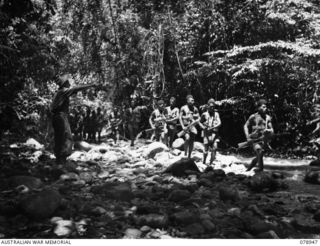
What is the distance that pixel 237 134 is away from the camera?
9.06 m

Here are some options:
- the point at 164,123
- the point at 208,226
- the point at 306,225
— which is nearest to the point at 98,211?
the point at 208,226

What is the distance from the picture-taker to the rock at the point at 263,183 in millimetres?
5375

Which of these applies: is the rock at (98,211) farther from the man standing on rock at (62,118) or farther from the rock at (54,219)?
the man standing on rock at (62,118)

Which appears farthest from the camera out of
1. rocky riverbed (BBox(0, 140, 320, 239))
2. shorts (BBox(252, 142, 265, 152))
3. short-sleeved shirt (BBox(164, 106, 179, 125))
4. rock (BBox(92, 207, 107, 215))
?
short-sleeved shirt (BBox(164, 106, 179, 125))

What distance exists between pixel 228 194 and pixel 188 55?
7.11m

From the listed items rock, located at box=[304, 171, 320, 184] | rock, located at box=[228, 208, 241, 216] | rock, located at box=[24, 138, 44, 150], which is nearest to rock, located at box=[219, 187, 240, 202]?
rock, located at box=[228, 208, 241, 216]

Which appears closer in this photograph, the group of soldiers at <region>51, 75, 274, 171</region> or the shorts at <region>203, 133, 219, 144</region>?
the group of soldiers at <region>51, 75, 274, 171</region>

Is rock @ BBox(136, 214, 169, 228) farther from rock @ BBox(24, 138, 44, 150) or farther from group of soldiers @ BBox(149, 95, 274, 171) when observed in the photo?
rock @ BBox(24, 138, 44, 150)

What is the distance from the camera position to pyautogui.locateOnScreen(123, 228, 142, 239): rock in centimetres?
369

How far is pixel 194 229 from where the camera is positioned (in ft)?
12.4

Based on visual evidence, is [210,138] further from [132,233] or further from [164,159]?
[132,233]

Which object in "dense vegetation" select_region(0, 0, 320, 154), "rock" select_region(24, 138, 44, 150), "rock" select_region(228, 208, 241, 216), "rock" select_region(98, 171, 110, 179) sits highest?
"dense vegetation" select_region(0, 0, 320, 154)

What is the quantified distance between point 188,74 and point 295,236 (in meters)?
7.30

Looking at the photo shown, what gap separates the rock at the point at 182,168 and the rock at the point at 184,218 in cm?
202
